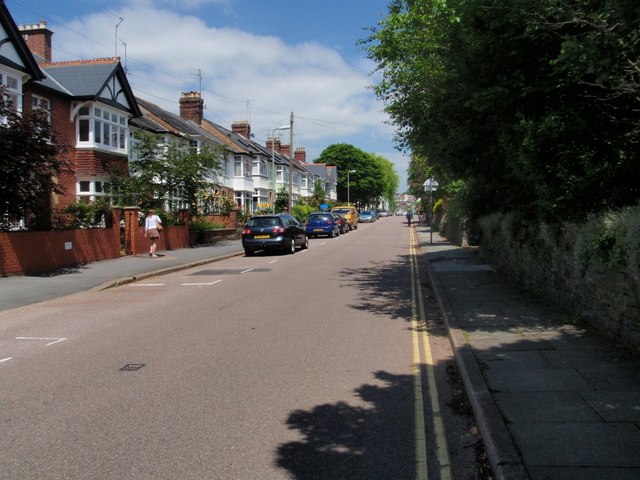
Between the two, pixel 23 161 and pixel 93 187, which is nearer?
pixel 23 161

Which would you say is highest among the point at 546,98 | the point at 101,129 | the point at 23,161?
the point at 101,129

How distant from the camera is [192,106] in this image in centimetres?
4809

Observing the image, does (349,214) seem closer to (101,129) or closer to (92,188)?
(101,129)

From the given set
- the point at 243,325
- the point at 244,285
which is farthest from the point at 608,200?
the point at 244,285

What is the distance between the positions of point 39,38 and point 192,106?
20532 mm

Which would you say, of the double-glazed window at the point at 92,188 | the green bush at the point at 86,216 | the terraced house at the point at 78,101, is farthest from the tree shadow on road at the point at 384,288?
the double-glazed window at the point at 92,188

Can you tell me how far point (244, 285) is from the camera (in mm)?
13500

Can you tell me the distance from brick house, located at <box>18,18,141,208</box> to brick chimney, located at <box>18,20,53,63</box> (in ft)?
3.10

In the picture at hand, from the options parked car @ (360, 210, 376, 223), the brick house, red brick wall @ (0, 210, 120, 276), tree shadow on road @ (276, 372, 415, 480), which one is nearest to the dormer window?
the brick house

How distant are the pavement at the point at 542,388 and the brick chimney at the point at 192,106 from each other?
129 feet

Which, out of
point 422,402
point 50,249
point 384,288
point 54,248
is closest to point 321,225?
point 54,248

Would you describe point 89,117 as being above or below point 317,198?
above

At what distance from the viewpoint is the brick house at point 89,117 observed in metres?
22.9

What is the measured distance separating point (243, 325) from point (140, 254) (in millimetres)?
13549
